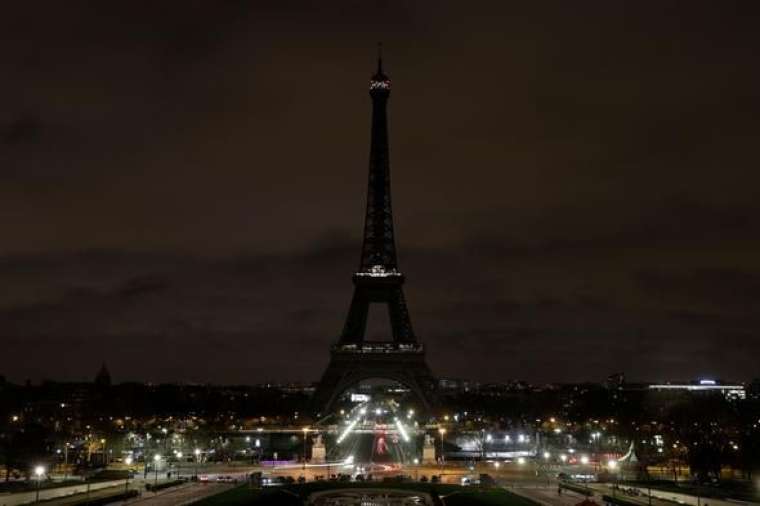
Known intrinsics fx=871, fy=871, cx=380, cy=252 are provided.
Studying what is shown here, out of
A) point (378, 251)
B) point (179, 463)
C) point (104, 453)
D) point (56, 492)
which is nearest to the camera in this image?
point (56, 492)

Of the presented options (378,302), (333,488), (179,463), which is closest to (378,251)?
(378,302)

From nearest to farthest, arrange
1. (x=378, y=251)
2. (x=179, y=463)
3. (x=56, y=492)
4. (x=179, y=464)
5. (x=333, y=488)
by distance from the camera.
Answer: (x=56, y=492) < (x=333, y=488) < (x=179, y=464) < (x=179, y=463) < (x=378, y=251)

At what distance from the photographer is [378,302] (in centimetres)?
11500

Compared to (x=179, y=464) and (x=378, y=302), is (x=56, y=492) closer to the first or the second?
(x=179, y=464)

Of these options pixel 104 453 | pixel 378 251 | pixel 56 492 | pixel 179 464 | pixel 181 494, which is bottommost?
pixel 181 494

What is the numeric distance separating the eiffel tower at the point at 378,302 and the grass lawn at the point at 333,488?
193ft

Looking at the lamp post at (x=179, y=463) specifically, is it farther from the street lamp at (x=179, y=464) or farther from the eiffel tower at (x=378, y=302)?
the eiffel tower at (x=378, y=302)

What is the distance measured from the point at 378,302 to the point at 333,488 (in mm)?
66023

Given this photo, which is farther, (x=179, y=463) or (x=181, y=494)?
(x=179, y=463)

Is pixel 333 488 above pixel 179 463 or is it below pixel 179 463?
below

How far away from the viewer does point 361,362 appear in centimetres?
11069

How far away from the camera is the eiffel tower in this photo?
110500mm

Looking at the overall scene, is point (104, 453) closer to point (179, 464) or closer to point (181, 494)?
point (179, 464)

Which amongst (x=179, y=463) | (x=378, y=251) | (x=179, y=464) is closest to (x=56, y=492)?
(x=179, y=464)
